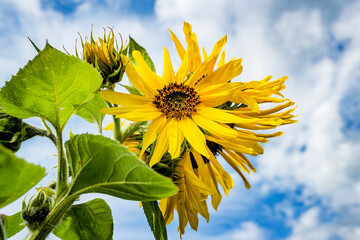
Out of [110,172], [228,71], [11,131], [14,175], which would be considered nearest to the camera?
[14,175]

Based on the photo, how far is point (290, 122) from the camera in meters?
1.42

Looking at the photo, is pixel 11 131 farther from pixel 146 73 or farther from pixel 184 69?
pixel 184 69

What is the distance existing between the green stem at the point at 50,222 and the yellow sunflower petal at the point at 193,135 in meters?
0.39

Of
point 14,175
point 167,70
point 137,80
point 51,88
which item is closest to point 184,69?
point 167,70

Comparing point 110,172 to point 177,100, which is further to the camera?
point 177,100

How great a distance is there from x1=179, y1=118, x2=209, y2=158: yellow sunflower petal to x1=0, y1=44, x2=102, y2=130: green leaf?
0.33 meters

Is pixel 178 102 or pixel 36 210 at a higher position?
pixel 178 102

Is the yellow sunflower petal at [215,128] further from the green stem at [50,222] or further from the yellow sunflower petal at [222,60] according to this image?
the green stem at [50,222]

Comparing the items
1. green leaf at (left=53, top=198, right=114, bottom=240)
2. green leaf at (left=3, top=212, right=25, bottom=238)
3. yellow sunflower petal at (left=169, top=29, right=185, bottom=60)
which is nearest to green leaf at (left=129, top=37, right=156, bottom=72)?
yellow sunflower petal at (left=169, top=29, right=185, bottom=60)

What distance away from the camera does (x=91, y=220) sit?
115 cm

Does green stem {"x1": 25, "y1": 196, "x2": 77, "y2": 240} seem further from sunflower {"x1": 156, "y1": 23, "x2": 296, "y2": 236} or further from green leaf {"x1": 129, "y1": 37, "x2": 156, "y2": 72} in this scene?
green leaf {"x1": 129, "y1": 37, "x2": 156, "y2": 72}

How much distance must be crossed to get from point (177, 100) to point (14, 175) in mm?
658

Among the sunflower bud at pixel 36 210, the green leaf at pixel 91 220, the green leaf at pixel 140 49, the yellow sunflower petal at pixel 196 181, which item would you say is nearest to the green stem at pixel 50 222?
the sunflower bud at pixel 36 210

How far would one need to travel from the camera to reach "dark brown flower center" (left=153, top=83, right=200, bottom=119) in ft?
4.15
